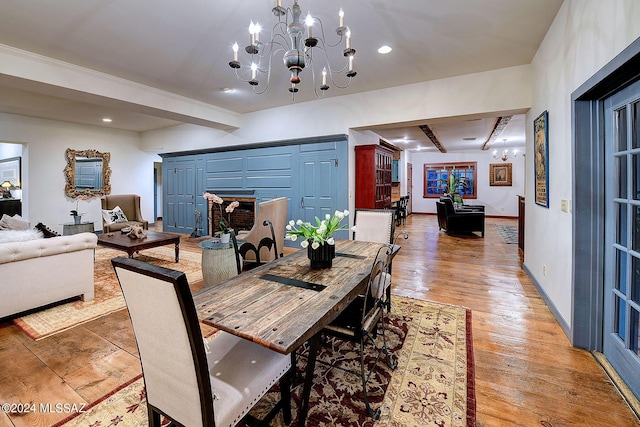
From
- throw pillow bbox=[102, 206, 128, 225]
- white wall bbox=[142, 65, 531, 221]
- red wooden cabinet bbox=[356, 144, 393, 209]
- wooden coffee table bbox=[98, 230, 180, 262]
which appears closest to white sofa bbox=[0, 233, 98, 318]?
wooden coffee table bbox=[98, 230, 180, 262]

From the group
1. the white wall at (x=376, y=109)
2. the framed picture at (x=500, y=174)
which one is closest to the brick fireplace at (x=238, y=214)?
the white wall at (x=376, y=109)

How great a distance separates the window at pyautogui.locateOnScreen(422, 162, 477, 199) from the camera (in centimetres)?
1119

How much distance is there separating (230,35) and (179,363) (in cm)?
316

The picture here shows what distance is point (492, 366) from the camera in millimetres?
2000

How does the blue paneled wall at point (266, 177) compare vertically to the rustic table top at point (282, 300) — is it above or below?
above

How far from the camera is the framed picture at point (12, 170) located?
21.6ft

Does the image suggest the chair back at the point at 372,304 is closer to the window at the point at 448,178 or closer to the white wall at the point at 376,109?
the white wall at the point at 376,109

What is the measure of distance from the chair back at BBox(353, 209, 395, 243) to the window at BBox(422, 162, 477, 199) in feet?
30.4

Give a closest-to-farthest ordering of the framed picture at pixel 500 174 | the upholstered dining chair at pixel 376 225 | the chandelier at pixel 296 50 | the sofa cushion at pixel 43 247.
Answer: the chandelier at pixel 296 50, the sofa cushion at pixel 43 247, the upholstered dining chair at pixel 376 225, the framed picture at pixel 500 174

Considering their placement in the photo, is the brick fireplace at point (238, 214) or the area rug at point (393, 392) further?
the brick fireplace at point (238, 214)

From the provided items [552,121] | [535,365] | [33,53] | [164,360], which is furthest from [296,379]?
[33,53]

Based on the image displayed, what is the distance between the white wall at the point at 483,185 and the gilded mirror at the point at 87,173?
1073cm

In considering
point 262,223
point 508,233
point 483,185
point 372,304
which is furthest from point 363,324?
point 483,185

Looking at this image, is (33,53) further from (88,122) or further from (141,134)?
(141,134)
